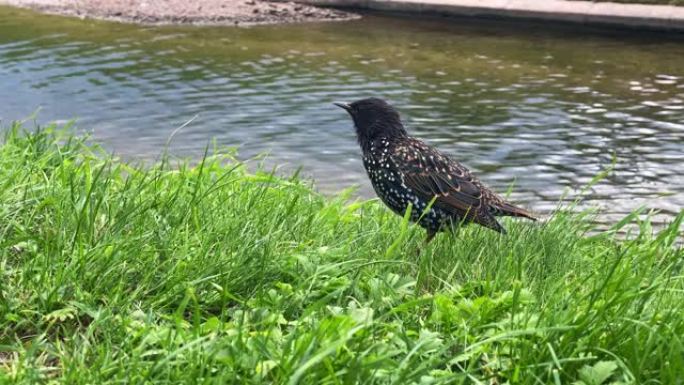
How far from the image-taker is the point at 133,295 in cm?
344

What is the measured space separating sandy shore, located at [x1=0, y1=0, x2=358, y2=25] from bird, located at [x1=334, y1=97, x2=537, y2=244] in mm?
11712

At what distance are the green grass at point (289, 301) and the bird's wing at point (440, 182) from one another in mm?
246

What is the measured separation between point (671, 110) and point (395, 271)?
7551 millimetres

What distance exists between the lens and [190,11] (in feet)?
56.3

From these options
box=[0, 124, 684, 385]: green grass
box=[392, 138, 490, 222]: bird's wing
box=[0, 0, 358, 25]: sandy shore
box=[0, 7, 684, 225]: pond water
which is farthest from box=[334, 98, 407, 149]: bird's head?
box=[0, 0, 358, 25]: sandy shore

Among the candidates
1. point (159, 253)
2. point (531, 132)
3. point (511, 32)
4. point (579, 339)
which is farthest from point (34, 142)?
point (511, 32)

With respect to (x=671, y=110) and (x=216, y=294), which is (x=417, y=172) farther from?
(x=671, y=110)

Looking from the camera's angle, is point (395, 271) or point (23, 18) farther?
point (23, 18)

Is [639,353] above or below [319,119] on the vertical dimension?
above

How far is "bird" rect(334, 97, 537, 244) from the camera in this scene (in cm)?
493

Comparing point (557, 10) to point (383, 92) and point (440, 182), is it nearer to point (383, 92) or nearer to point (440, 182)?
point (383, 92)

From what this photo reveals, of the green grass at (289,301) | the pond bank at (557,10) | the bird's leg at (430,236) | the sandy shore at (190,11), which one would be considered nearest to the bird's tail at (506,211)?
the green grass at (289,301)

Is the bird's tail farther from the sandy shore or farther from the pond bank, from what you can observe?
the sandy shore

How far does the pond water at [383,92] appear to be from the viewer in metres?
8.66
